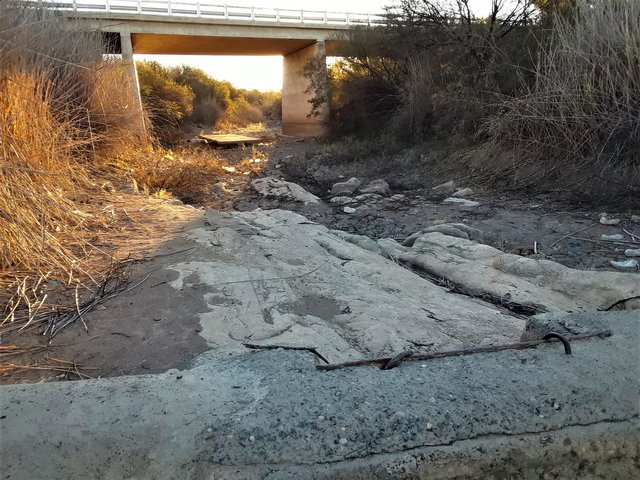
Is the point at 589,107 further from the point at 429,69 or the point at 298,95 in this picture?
the point at 298,95

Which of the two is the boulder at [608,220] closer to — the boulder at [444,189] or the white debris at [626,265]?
the white debris at [626,265]

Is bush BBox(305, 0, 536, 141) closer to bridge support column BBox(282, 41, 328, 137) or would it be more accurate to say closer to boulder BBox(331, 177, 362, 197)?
boulder BBox(331, 177, 362, 197)

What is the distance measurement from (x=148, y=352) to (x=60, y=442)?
846mm

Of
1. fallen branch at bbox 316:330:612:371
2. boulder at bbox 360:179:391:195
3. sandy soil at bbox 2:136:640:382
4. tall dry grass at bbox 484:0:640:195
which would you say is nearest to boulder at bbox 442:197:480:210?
sandy soil at bbox 2:136:640:382

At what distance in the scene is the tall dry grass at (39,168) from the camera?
2.70 meters

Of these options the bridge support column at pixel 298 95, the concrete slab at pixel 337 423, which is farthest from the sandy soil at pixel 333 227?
the bridge support column at pixel 298 95

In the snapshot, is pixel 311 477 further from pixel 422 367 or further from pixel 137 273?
pixel 137 273

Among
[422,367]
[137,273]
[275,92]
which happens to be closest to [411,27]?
[137,273]

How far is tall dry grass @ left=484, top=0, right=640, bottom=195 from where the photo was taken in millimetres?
6043

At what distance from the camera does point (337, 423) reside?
1378 mm

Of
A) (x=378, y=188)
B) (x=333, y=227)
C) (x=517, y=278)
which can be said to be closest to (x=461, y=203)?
(x=378, y=188)

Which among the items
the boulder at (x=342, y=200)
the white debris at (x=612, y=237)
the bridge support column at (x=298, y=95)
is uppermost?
the bridge support column at (x=298, y=95)

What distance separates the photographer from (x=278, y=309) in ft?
9.21

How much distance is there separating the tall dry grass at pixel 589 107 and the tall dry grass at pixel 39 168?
6.08 m
